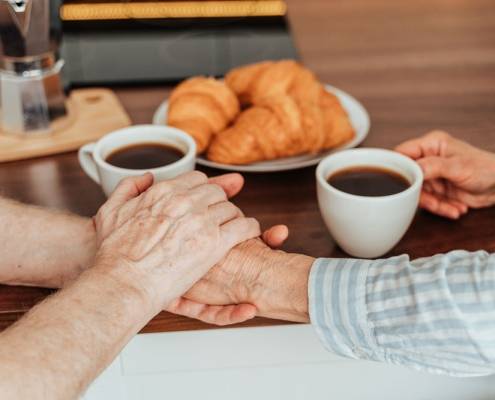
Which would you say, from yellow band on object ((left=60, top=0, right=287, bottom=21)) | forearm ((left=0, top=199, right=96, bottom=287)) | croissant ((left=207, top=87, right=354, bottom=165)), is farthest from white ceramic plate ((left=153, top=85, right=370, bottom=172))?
yellow band on object ((left=60, top=0, right=287, bottom=21))

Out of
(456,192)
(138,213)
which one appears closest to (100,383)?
(138,213)

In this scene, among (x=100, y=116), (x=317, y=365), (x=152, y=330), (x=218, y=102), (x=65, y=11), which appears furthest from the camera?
(x=65, y=11)

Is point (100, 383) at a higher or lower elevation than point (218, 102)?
lower

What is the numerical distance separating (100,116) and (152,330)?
20.3 inches

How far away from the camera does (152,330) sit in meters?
0.95

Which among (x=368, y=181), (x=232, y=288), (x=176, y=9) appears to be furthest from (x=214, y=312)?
(x=176, y=9)

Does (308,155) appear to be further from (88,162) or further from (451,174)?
(88,162)

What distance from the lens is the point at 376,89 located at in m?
1.42

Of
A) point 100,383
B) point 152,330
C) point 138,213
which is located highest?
point 138,213

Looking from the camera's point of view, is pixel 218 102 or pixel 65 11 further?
pixel 65 11

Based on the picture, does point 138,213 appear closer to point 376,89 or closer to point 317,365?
point 317,365

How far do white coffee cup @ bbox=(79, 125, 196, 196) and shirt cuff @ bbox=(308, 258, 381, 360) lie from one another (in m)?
0.26

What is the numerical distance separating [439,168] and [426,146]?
5 cm

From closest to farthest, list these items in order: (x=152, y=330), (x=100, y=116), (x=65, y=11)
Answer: (x=152, y=330)
(x=100, y=116)
(x=65, y=11)
